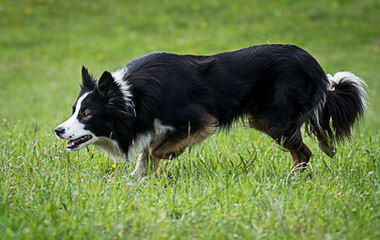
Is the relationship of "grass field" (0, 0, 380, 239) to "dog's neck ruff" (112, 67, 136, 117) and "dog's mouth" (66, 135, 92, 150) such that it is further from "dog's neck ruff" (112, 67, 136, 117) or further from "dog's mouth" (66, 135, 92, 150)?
"dog's neck ruff" (112, 67, 136, 117)

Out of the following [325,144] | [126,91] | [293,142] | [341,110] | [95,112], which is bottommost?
[325,144]

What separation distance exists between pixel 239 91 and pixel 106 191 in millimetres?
1788

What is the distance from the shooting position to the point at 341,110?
4648 mm

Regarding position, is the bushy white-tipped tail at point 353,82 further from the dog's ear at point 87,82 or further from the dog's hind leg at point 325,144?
the dog's ear at point 87,82

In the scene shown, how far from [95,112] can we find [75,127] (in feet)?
0.76

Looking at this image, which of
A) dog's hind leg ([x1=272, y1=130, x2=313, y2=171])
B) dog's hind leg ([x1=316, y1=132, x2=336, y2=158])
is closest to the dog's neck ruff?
dog's hind leg ([x1=272, y1=130, x2=313, y2=171])

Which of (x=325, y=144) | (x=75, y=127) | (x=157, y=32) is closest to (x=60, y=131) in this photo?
(x=75, y=127)

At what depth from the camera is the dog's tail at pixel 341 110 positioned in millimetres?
4639

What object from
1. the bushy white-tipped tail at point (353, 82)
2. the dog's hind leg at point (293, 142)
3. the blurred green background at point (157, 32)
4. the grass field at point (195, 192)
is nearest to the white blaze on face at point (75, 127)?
the grass field at point (195, 192)

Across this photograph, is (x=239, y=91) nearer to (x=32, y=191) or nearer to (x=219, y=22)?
(x=32, y=191)

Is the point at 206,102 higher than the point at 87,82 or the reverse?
the reverse

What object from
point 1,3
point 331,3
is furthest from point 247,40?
point 1,3

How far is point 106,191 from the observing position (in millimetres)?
3408

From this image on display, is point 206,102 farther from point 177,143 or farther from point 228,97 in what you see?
point 177,143
